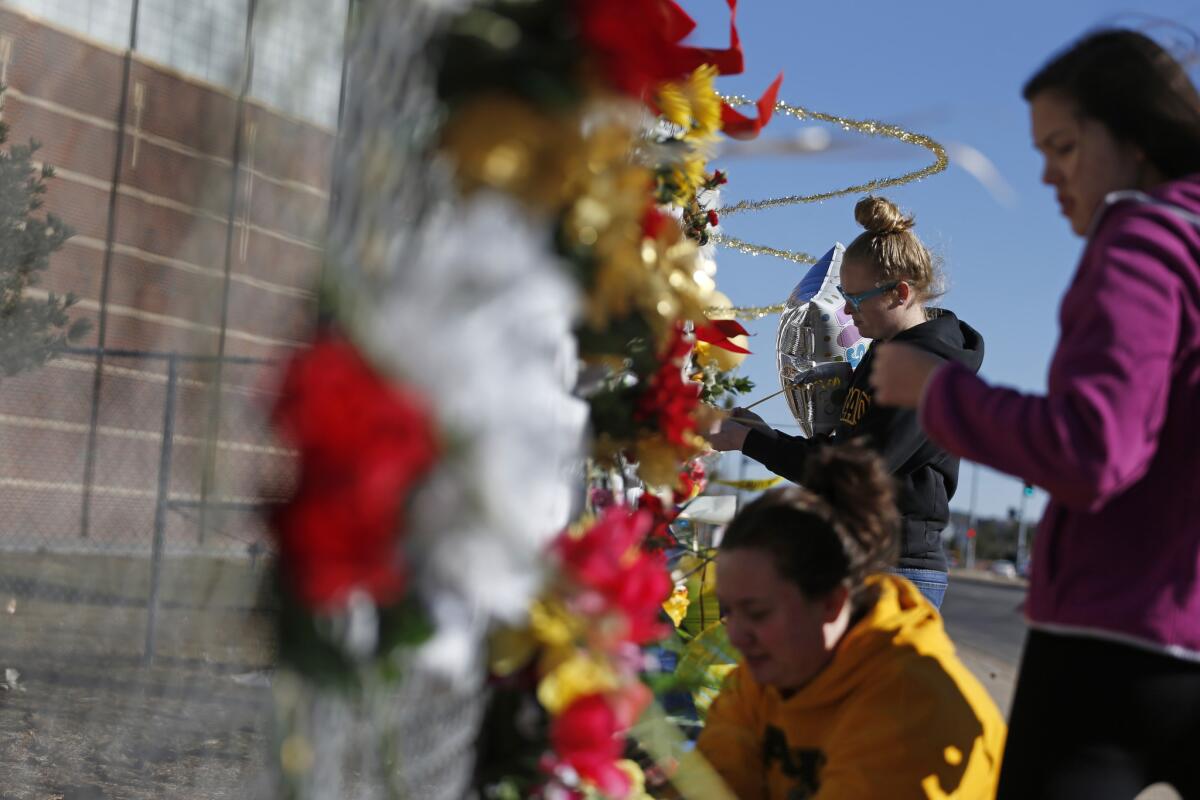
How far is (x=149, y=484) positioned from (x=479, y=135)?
3269 mm

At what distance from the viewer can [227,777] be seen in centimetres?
386

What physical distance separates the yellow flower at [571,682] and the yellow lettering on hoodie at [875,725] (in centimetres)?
73

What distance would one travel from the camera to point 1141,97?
1.42m

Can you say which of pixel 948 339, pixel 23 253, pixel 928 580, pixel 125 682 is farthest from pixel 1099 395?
pixel 23 253

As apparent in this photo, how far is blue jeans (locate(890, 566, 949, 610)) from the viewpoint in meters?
2.49

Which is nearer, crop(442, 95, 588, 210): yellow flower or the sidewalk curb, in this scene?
crop(442, 95, 588, 210): yellow flower

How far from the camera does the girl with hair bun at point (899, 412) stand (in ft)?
7.52

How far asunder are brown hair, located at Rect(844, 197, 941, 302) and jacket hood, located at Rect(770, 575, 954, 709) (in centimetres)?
98

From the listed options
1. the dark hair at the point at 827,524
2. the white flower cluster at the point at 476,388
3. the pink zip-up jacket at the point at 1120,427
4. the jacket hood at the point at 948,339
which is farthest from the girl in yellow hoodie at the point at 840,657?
the white flower cluster at the point at 476,388

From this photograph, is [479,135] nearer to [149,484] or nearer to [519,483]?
[519,483]

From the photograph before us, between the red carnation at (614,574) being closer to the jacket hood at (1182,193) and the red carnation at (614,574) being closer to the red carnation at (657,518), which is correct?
the red carnation at (657,518)

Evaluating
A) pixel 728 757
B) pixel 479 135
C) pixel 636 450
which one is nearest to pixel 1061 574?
pixel 636 450

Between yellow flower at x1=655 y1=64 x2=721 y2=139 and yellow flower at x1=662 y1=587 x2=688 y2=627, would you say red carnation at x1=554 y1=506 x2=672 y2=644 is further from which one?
yellow flower at x1=662 y1=587 x2=688 y2=627

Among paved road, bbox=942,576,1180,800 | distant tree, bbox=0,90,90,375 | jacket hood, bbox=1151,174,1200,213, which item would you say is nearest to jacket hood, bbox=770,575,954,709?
jacket hood, bbox=1151,174,1200,213
